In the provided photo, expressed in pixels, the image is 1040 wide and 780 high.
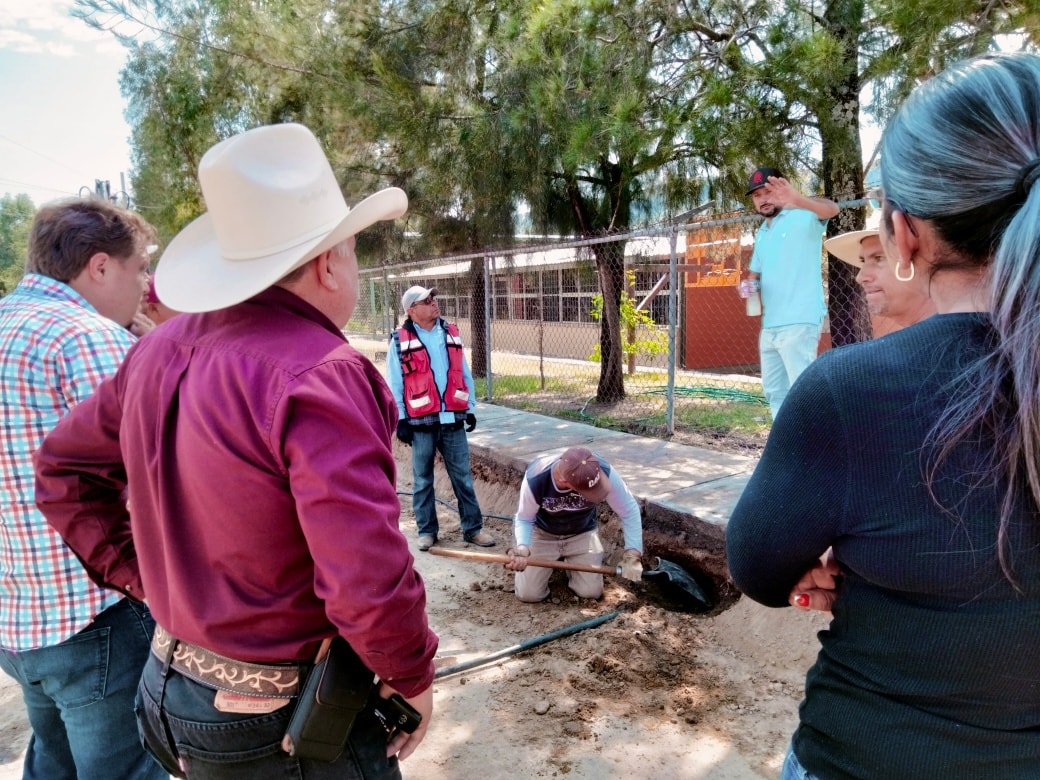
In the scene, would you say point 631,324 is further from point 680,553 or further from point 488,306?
point 680,553

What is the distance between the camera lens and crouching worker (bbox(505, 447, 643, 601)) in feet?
13.2

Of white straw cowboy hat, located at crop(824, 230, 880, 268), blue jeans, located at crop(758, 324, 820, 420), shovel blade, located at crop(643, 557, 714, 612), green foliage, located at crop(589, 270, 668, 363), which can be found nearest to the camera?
white straw cowboy hat, located at crop(824, 230, 880, 268)

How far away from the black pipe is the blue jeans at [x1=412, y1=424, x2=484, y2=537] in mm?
1614

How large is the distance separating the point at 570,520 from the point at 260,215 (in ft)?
11.9

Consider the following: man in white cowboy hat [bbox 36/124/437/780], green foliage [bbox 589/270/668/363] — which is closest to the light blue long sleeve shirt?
man in white cowboy hat [bbox 36/124/437/780]

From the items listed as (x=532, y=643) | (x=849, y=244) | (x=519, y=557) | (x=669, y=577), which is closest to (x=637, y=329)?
(x=669, y=577)

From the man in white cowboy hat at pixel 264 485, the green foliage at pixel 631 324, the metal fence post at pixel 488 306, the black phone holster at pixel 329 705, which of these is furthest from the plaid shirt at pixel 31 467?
the green foliage at pixel 631 324

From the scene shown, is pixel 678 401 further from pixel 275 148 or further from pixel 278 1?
pixel 275 148

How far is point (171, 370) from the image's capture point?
47.5 inches

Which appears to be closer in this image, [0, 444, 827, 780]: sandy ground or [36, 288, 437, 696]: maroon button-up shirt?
[36, 288, 437, 696]: maroon button-up shirt

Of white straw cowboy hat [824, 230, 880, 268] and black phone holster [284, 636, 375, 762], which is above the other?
white straw cowboy hat [824, 230, 880, 268]

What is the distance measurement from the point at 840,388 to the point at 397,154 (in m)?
8.89

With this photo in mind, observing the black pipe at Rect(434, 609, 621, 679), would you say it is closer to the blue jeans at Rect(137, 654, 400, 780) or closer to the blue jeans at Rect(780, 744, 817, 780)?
the blue jeans at Rect(137, 654, 400, 780)

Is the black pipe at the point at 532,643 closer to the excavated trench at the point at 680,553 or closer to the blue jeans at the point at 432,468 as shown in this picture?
the excavated trench at the point at 680,553
